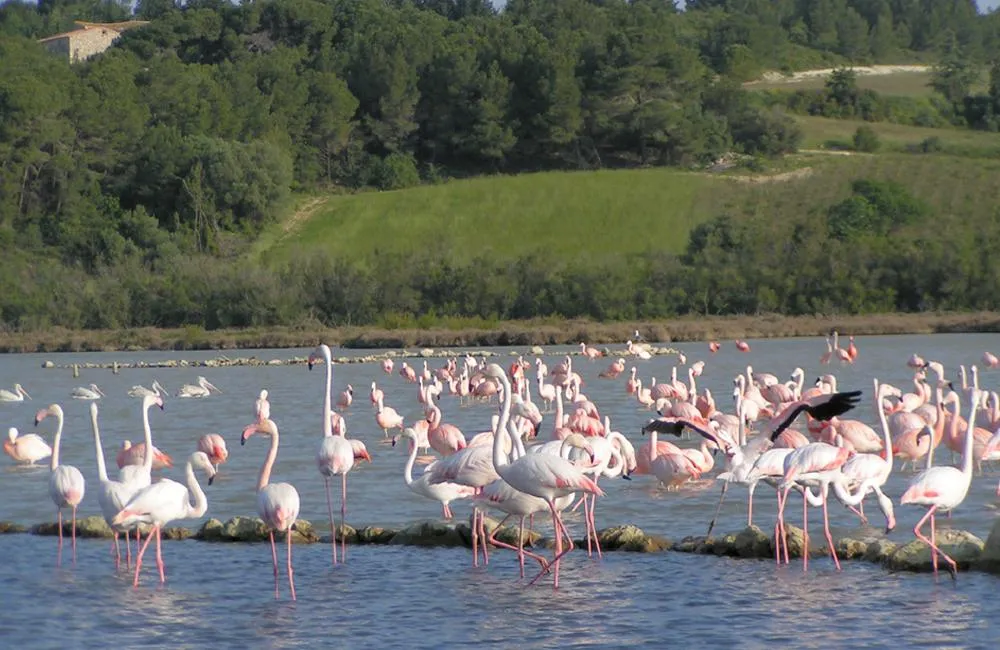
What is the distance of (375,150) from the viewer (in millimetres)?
75500

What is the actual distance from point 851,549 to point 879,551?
257 mm

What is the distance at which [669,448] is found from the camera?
13.7 m

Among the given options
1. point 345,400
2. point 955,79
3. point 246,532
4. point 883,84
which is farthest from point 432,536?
point 883,84

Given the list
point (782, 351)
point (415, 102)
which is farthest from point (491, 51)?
point (782, 351)

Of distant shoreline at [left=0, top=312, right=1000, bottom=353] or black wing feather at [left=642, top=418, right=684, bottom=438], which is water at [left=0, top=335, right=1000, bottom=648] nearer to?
black wing feather at [left=642, top=418, right=684, bottom=438]

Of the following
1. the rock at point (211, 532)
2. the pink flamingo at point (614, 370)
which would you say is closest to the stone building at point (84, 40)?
the pink flamingo at point (614, 370)

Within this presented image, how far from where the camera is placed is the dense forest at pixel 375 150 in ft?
163

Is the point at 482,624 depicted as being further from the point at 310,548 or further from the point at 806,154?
the point at 806,154

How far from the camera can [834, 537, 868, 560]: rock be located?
10938mm

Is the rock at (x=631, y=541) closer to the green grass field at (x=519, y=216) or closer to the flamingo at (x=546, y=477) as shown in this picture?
the flamingo at (x=546, y=477)

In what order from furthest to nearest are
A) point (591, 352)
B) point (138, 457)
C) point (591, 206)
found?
point (591, 206), point (591, 352), point (138, 457)

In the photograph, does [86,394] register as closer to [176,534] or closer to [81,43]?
[176,534]

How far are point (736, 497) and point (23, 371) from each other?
2559 centimetres

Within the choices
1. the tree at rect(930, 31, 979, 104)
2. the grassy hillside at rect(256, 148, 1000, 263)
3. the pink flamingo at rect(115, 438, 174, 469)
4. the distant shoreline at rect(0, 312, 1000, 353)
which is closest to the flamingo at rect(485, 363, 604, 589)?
the pink flamingo at rect(115, 438, 174, 469)
